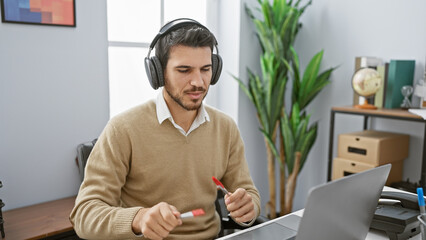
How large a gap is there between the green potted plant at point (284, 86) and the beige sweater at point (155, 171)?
4.18 ft

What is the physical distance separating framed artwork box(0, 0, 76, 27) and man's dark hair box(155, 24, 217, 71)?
1114mm

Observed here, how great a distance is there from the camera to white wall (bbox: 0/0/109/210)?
6.96ft

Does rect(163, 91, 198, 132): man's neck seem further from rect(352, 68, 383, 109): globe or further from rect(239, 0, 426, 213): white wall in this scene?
rect(239, 0, 426, 213): white wall

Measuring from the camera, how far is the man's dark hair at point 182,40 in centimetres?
135

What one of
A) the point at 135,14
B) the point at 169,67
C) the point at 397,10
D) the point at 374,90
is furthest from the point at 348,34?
the point at 169,67

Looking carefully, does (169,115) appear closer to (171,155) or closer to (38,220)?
(171,155)

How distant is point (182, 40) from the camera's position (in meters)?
1.35

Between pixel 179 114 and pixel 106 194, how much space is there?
412mm

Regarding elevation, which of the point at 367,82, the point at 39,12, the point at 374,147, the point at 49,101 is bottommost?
the point at 374,147

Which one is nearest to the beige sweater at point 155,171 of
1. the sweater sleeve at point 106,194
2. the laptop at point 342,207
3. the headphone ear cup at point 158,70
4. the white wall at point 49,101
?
the sweater sleeve at point 106,194

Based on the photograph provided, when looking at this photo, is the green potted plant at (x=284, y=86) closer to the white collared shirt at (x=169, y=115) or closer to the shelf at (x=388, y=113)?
the shelf at (x=388, y=113)

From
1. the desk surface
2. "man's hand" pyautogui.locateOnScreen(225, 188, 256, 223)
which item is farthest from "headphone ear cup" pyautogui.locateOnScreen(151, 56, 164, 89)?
the desk surface

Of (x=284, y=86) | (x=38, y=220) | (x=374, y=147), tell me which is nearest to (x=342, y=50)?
(x=284, y=86)

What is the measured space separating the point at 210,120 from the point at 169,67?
12.6 inches
